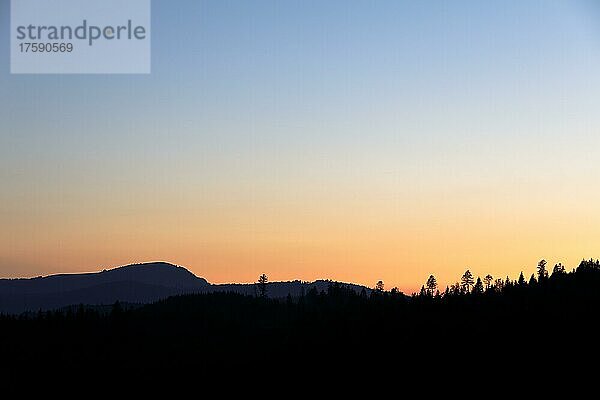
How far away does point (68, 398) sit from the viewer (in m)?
200

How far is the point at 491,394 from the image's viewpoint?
169 m

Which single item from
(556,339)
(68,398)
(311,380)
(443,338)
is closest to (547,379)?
(556,339)

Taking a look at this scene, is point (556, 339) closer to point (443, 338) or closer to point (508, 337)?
point (508, 337)

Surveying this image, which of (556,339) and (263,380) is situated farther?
(263,380)

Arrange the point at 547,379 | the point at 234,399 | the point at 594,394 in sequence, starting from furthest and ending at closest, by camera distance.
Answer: the point at 234,399, the point at 547,379, the point at 594,394

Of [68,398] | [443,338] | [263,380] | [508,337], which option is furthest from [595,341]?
[68,398]

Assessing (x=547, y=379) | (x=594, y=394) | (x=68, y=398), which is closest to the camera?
(x=594, y=394)

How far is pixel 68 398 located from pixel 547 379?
113096 mm

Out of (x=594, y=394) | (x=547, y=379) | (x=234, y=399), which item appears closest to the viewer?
(x=594, y=394)

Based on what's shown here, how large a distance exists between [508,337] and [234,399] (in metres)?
64.8

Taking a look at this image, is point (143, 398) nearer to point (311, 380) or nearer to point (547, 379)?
point (311, 380)

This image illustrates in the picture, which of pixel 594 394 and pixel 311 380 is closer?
pixel 594 394

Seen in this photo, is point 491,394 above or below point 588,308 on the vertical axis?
below

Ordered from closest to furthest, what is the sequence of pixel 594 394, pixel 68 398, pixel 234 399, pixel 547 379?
pixel 594 394 → pixel 547 379 → pixel 234 399 → pixel 68 398
